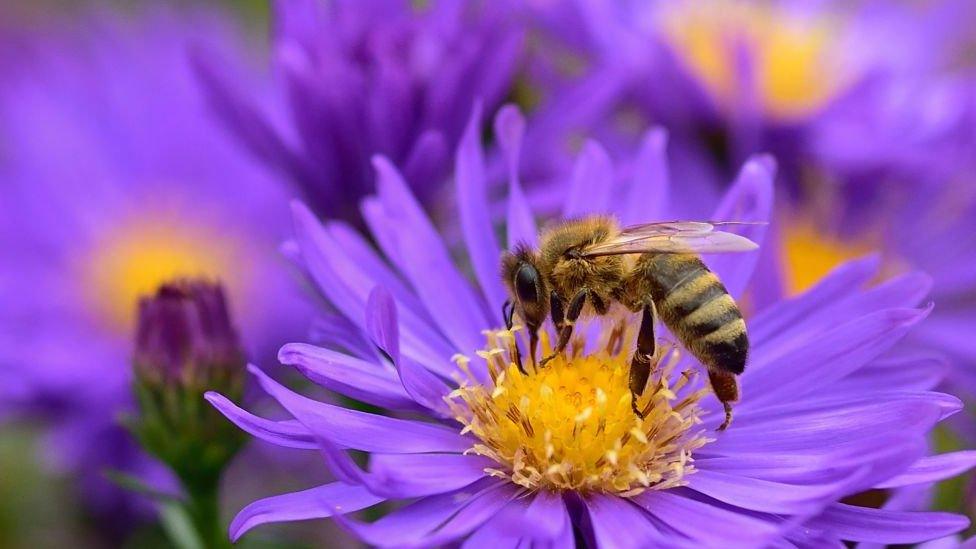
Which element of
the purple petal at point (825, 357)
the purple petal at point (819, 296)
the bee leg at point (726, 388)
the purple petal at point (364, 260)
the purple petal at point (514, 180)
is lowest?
the bee leg at point (726, 388)

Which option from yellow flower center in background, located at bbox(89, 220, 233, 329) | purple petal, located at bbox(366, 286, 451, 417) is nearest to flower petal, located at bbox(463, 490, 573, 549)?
purple petal, located at bbox(366, 286, 451, 417)

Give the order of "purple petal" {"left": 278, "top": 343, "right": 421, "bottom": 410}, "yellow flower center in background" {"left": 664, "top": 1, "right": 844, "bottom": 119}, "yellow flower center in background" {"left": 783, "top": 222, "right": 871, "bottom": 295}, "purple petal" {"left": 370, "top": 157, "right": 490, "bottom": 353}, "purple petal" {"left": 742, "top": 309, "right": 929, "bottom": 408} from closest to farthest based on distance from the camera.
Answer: "purple petal" {"left": 278, "top": 343, "right": 421, "bottom": 410} → "purple petal" {"left": 742, "top": 309, "right": 929, "bottom": 408} → "purple petal" {"left": 370, "top": 157, "right": 490, "bottom": 353} → "yellow flower center in background" {"left": 664, "top": 1, "right": 844, "bottom": 119} → "yellow flower center in background" {"left": 783, "top": 222, "right": 871, "bottom": 295}

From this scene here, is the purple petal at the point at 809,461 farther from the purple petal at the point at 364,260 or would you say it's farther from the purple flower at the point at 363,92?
the purple flower at the point at 363,92

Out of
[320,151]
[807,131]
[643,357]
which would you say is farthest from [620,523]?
[807,131]

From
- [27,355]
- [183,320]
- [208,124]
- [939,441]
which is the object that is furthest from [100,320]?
[939,441]

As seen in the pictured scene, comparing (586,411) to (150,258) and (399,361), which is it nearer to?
(399,361)

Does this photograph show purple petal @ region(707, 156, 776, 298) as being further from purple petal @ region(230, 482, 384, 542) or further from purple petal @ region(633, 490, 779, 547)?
purple petal @ region(230, 482, 384, 542)

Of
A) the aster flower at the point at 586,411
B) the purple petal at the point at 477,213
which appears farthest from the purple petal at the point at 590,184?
the purple petal at the point at 477,213
